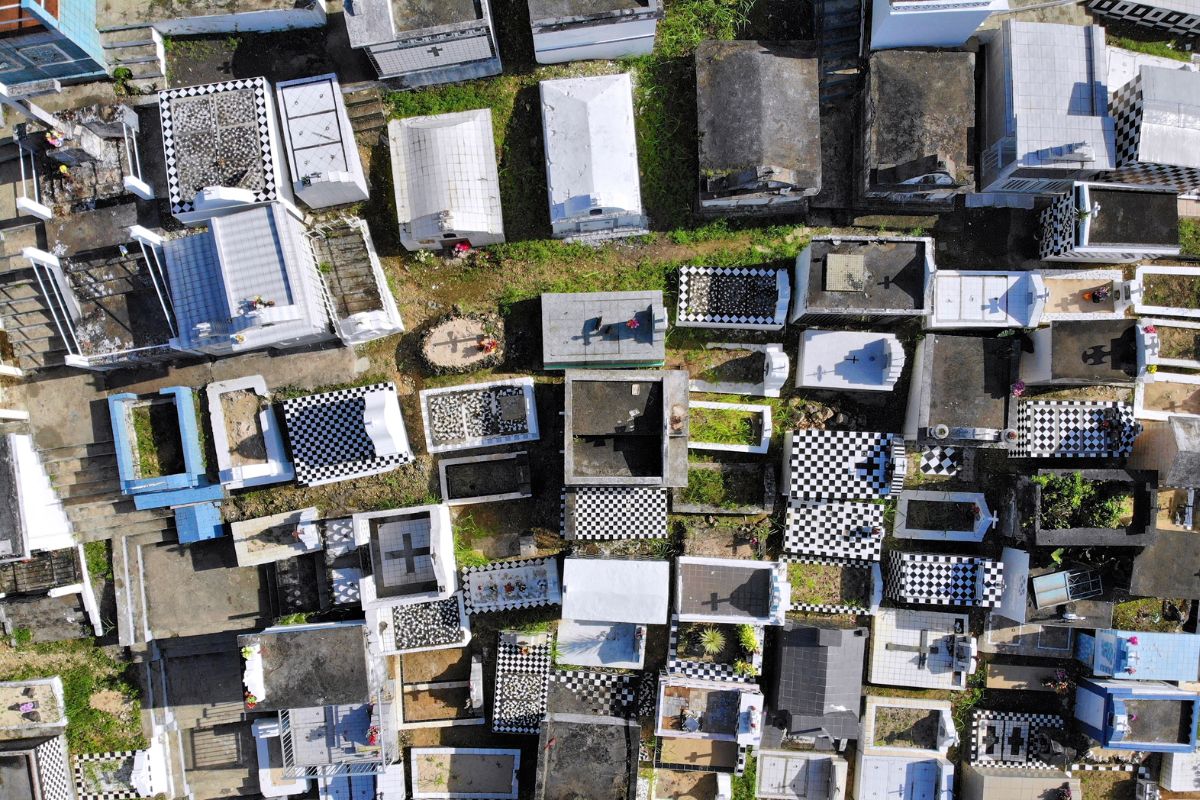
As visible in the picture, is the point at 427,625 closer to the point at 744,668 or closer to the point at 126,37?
the point at 744,668

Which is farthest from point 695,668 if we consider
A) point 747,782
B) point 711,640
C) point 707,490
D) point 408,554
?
point 408,554

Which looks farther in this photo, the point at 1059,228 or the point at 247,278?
the point at 1059,228

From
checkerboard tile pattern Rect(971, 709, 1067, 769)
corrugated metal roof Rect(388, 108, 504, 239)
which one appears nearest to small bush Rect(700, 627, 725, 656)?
checkerboard tile pattern Rect(971, 709, 1067, 769)

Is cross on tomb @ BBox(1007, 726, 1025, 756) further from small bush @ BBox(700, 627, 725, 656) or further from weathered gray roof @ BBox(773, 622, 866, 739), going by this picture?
small bush @ BBox(700, 627, 725, 656)

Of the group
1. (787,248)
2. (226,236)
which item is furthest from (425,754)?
(787,248)

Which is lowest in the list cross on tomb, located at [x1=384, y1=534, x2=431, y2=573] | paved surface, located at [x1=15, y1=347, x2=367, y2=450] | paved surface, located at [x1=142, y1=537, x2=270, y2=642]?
paved surface, located at [x1=142, y1=537, x2=270, y2=642]

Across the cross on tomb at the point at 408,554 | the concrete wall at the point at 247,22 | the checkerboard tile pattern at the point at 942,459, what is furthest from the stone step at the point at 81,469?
the checkerboard tile pattern at the point at 942,459
